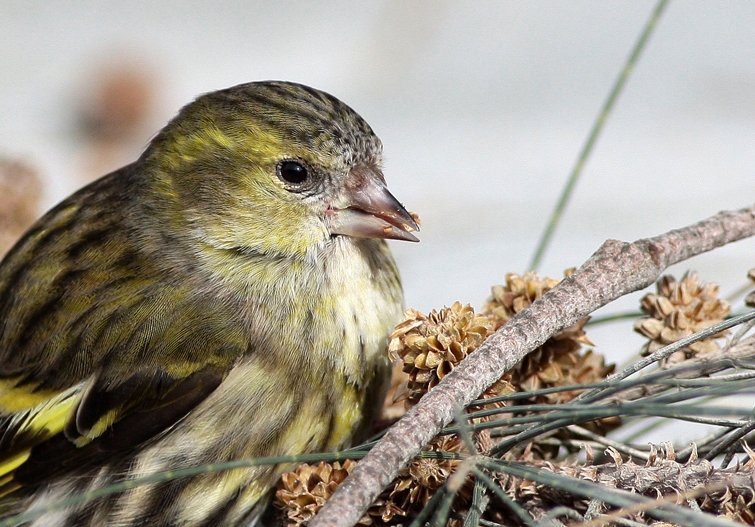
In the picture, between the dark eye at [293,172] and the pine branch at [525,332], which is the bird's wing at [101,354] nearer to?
the dark eye at [293,172]

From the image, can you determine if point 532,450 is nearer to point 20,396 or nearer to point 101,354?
point 101,354

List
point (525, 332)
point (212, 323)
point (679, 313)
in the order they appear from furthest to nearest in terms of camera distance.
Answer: point (212, 323)
point (679, 313)
point (525, 332)

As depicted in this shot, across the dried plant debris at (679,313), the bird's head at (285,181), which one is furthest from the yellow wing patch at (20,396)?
the dried plant debris at (679,313)

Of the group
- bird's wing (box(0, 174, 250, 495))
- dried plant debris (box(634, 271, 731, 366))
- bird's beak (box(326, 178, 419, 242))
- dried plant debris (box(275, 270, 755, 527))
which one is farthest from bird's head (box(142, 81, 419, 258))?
dried plant debris (box(634, 271, 731, 366))

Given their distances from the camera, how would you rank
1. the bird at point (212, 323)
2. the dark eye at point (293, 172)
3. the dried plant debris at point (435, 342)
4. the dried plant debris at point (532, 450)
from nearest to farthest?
the dried plant debris at point (532, 450), the dried plant debris at point (435, 342), the bird at point (212, 323), the dark eye at point (293, 172)

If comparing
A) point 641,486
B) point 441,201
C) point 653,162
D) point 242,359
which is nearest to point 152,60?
point 441,201

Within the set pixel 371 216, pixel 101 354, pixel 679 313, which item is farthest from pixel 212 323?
pixel 679 313

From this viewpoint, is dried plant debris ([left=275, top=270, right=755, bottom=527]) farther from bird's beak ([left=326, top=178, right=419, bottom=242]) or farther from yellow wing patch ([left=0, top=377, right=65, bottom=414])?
yellow wing patch ([left=0, top=377, right=65, bottom=414])
